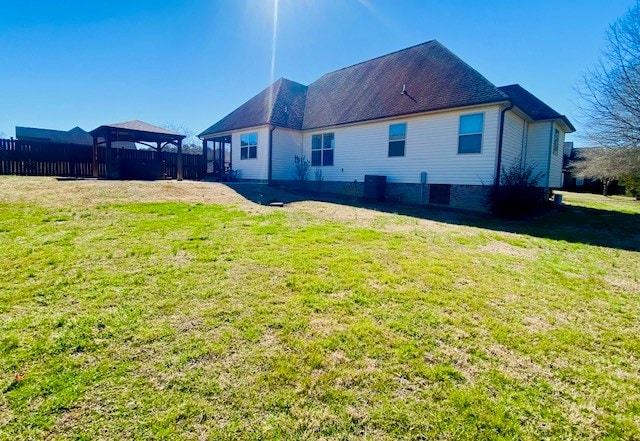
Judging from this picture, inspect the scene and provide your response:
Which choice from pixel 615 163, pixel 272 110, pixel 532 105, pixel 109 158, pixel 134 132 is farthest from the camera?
pixel 615 163

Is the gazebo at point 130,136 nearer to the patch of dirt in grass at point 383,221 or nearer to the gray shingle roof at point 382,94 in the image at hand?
the gray shingle roof at point 382,94

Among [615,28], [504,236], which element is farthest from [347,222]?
[615,28]

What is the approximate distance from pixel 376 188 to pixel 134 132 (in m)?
12.4

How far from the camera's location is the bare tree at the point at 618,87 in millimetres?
14281

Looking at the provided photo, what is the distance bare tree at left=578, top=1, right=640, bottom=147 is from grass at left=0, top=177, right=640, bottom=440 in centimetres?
1417

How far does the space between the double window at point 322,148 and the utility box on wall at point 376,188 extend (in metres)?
3.42

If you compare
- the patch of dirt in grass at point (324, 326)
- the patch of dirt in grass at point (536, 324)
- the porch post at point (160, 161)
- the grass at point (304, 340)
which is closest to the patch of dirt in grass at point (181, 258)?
the grass at point (304, 340)

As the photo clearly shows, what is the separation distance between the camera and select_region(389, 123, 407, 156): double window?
13852 mm

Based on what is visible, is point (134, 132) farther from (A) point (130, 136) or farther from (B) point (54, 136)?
(B) point (54, 136)

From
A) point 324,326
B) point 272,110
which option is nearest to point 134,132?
point 272,110

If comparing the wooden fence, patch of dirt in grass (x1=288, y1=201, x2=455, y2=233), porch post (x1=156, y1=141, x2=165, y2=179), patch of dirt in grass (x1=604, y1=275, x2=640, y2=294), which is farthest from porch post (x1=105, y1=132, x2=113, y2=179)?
patch of dirt in grass (x1=604, y1=275, x2=640, y2=294)

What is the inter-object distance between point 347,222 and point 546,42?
12.4 metres

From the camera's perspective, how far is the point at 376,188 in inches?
561

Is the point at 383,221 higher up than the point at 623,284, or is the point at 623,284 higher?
the point at 383,221
